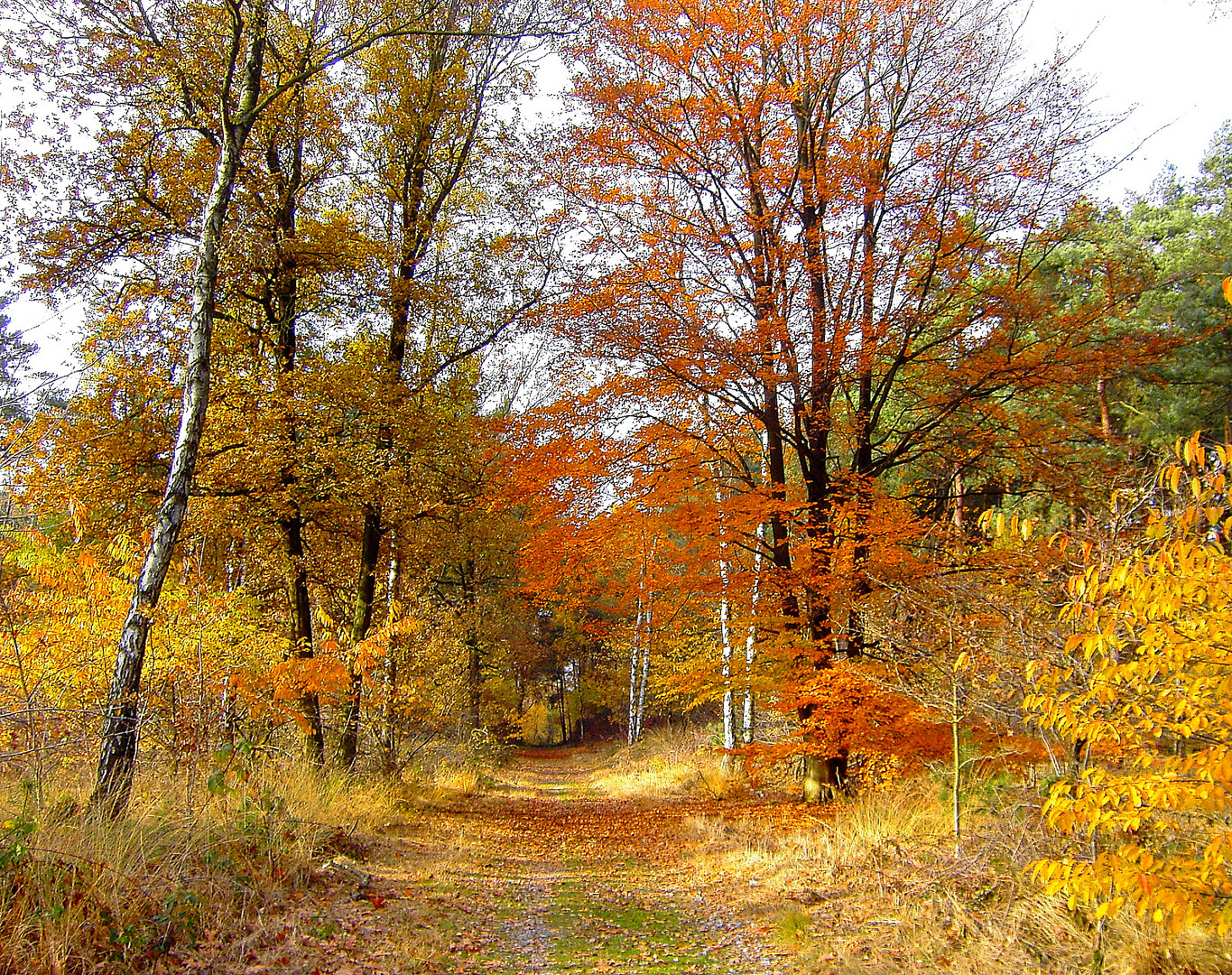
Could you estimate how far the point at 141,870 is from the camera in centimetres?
497

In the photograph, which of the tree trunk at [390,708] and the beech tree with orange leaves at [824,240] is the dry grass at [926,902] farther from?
the tree trunk at [390,708]

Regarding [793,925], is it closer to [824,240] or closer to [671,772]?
[824,240]

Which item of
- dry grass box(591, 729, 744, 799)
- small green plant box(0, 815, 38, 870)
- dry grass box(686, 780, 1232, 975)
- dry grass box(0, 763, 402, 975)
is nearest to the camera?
dry grass box(0, 763, 402, 975)

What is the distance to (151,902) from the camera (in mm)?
4723

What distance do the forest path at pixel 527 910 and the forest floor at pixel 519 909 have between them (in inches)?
0.7

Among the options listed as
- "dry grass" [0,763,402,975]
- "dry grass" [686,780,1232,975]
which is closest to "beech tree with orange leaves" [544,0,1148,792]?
"dry grass" [686,780,1232,975]

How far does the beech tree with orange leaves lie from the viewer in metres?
10.3

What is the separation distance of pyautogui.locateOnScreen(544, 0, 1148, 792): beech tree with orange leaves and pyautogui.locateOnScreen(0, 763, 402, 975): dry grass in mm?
6552

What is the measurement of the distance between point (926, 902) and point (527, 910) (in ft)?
12.7

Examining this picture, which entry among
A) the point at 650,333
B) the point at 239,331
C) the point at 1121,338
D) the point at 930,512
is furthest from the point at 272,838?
the point at 1121,338

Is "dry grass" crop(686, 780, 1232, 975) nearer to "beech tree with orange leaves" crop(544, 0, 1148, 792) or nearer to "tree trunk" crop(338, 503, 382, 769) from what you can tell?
"beech tree with orange leaves" crop(544, 0, 1148, 792)

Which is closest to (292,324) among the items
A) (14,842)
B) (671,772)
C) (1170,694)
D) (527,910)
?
(14,842)

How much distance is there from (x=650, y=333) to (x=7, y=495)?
7.80 m

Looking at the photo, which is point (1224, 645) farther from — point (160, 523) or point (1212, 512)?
point (160, 523)
